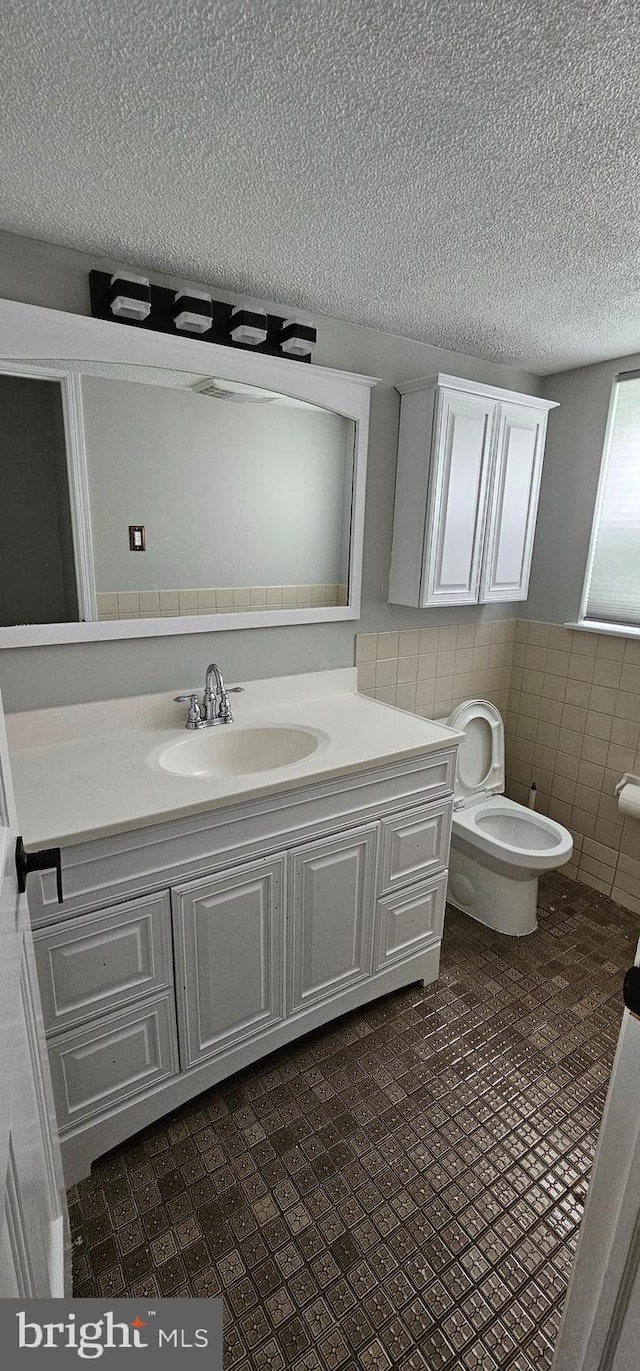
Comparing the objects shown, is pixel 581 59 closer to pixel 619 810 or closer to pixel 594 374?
pixel 594 374

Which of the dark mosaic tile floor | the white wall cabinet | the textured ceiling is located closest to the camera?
the textured ceiling

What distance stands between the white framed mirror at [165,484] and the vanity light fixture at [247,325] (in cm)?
5

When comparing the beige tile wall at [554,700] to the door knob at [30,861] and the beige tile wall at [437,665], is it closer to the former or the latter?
the beige tile wall at [437,665]

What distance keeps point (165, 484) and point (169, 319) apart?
44 cm

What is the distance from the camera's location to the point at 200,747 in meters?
1.84

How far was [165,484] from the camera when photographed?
1775 mm

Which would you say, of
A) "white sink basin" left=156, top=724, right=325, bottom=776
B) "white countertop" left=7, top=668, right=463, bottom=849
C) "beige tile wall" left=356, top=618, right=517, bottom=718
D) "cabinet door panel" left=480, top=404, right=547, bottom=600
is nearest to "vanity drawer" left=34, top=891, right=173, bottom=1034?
"white countertop" left=7, top=668, right=463, bottom=849

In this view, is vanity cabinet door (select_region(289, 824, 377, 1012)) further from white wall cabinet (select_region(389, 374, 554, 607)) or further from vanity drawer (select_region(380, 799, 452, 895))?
white wall cabinet (select_region(389, 374, 554, 607))

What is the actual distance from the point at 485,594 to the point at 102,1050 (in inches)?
79.0

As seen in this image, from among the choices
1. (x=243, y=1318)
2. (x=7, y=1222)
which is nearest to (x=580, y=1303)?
(x=7, y=1222)

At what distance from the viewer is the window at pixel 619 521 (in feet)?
7.81

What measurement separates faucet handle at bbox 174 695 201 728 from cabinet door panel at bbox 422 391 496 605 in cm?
94

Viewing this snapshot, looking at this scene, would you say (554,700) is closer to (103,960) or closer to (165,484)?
(165,484)

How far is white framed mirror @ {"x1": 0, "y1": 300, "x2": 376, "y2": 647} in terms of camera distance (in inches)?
61.0
